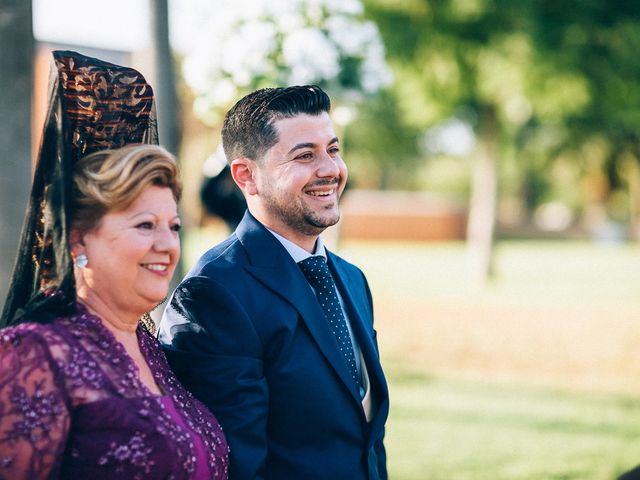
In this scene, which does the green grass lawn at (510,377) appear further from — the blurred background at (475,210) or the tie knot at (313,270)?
the tie knot at (313,270)

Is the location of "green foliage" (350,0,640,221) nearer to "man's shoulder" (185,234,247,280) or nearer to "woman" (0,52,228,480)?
"man's shoulder" (185,234,247,280)

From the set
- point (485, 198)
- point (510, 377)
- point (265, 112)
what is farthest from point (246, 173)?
point (485, 198)

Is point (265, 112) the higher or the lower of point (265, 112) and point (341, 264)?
the higher

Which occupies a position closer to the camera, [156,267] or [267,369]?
[156,267]

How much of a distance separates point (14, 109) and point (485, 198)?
60.1 feet

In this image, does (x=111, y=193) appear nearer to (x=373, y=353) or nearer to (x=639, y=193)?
(x=373, y=353)

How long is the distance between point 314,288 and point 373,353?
303 mm

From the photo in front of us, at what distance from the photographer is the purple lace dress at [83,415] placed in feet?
6.26

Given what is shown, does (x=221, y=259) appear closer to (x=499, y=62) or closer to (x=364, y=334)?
(x=364, y=334)

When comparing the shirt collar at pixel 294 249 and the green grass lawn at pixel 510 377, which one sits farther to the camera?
the green grass lawn at pixel 510 377

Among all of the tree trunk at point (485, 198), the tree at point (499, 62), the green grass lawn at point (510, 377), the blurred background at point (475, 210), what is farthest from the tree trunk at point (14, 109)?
the tree trunk at point (485, 198)

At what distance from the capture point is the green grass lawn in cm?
665

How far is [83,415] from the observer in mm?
1999

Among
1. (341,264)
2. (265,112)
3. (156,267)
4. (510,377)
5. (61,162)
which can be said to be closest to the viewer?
(61,162)
